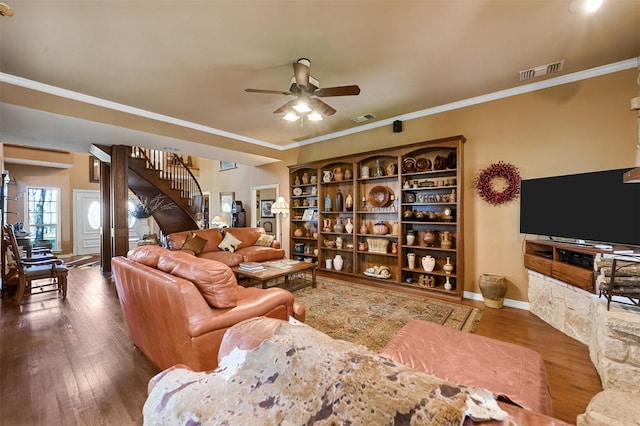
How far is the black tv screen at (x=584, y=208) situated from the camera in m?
2.36

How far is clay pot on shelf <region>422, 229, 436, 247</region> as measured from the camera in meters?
4.08

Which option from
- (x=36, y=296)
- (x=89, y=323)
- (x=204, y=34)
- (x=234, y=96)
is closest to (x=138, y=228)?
(x=36, y=296)

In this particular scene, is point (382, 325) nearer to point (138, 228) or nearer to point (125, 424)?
point (125, 424)

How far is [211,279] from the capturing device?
5.91 ft

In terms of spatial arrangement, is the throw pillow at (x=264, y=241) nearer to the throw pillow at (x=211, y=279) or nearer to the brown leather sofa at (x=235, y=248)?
the brown leather sofa at (x=235, y=248)

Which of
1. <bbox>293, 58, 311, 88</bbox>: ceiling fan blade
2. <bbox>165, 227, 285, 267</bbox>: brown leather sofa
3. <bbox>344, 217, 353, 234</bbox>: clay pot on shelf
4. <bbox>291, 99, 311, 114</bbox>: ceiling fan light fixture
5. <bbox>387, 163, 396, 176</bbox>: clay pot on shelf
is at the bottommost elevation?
<bbox>165, 227, 285, 267</bbox>: brown leather sofa

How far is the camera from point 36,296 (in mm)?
4066

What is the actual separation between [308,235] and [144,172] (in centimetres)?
411

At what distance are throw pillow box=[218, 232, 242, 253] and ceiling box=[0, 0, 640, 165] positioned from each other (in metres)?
2.41

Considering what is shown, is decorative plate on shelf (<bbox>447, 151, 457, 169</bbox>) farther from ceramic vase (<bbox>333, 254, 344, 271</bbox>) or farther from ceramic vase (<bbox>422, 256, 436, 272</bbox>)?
ceramic vase (<bbox>333, 254, 344, 271</bbox>)

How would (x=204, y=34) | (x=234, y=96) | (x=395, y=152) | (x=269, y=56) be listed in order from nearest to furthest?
(x=204, y=34), (x=269, y=56), (x=234, y=96), (x=395, y=152)

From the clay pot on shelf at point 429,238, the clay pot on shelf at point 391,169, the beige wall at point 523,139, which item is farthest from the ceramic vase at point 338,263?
the beige wall at point 523,139

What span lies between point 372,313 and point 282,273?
1.39m

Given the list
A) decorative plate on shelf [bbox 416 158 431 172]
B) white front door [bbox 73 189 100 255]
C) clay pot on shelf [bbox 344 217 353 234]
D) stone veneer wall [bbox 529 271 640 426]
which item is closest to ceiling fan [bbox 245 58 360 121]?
decorative plate on shelf [bbox 416 158 431 172]
